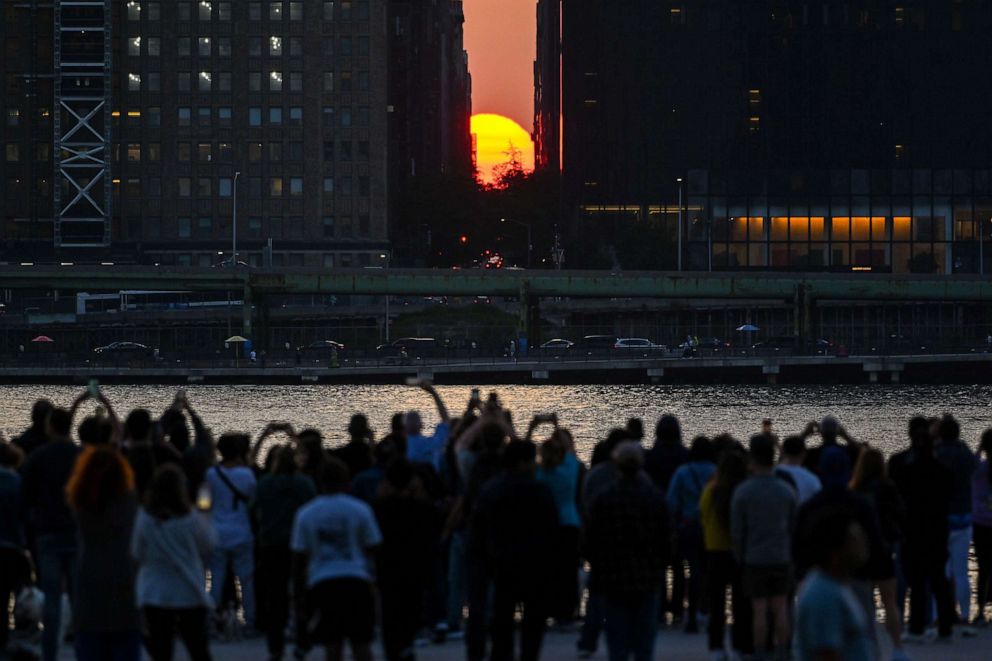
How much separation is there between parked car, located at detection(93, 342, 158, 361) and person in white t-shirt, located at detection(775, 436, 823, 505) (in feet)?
361

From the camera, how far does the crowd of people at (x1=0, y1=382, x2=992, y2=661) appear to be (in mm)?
11898

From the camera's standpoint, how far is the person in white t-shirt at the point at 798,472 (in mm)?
15250

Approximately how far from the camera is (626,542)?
13.2 meters

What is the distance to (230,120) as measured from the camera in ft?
576

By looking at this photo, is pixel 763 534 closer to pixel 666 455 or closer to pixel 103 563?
pixel 666 455

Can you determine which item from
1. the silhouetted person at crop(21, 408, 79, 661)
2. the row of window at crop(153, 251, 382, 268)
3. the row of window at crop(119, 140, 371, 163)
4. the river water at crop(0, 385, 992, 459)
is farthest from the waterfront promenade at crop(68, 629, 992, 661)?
the row of window at crop(119, 140, 371, 163)

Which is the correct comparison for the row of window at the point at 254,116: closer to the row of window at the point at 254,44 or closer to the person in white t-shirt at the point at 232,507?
the row of window at the point at 254,44

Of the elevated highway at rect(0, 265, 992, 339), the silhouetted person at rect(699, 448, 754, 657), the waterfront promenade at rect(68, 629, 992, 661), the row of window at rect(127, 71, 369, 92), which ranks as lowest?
the waterfront promenade at rect(68, 629, 992, 661)

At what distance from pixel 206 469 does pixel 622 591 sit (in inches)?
168

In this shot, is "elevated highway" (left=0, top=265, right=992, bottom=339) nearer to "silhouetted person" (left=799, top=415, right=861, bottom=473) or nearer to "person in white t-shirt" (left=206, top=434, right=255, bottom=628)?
"silhouetted person" (left=799, top=415, right=861, bottom=473)

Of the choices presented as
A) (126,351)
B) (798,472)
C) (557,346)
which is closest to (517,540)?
(798,472)

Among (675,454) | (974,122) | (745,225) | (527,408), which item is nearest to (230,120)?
(745,225)

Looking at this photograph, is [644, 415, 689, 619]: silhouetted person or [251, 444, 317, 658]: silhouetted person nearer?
[251, 444, 317, 658]: silhouetted person

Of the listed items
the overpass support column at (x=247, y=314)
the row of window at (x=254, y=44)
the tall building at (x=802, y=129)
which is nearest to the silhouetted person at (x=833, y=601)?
the overpass support column at (x=247, y=314)
